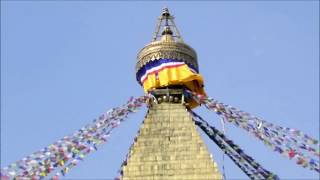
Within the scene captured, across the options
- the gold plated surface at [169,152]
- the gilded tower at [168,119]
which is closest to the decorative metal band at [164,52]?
the gilded tower at [168,119]

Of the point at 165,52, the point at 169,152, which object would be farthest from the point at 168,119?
the point at 165,52

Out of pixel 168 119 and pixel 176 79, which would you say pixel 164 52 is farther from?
pixel 168 119

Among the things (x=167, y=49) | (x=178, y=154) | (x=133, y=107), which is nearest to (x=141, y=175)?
(x=178, y=154)

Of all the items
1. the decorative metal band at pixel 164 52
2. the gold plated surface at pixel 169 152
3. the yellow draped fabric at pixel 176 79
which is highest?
the decorative metal band at pixel 164 52

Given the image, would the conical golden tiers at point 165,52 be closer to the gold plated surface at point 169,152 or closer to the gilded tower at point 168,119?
the gilded tower at point 168,119

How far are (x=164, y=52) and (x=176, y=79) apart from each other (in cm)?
78

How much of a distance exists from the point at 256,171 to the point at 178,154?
1850 mm

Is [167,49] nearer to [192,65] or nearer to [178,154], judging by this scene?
[192,65]

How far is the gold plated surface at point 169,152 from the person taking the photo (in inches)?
607

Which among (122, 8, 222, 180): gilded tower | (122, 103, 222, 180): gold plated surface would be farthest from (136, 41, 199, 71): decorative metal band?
(122, 103, 222, 180): gold plated surface

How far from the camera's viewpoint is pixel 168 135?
16.2 metres

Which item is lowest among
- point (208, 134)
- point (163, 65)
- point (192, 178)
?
point (192, 178)

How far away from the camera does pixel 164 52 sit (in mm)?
17922

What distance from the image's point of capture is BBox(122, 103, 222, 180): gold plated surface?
15.4 metres
